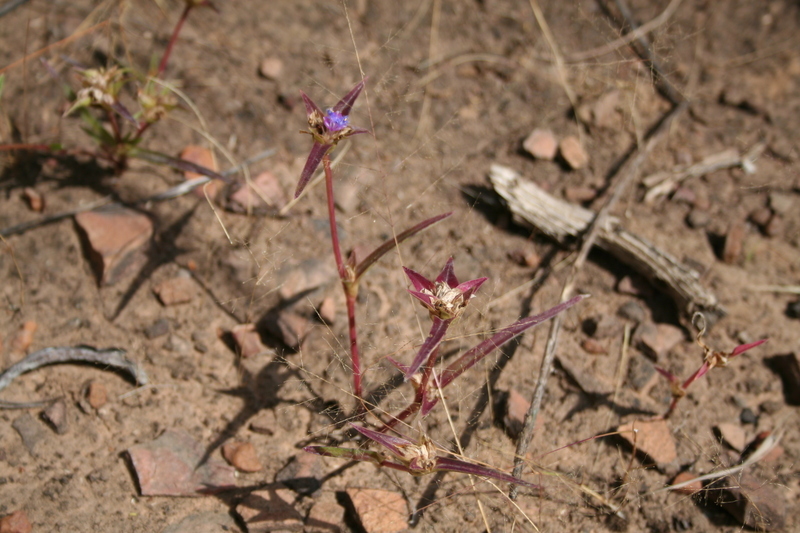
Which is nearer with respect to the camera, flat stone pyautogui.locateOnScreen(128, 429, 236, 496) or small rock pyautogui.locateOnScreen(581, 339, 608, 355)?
flat stone pyautogui.locateOnScreen(128, 429, 236, 496)

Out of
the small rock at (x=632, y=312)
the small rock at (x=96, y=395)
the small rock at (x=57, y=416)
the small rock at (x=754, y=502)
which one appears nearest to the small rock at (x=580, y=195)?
the small rock at (x=632, y=312)

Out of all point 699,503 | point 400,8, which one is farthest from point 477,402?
point 400,8

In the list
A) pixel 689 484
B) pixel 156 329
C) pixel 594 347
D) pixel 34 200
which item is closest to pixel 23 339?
pixel 156 329

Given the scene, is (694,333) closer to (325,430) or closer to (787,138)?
(787,138)

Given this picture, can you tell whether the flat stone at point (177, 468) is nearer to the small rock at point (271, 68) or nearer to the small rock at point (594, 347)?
the small rock at point (594, 347)

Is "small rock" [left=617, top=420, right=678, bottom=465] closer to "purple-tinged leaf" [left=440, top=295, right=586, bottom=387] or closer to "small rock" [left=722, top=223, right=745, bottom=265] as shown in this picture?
"purple-tinged leaf" [left=440, top=295, right=586, bottom=387]

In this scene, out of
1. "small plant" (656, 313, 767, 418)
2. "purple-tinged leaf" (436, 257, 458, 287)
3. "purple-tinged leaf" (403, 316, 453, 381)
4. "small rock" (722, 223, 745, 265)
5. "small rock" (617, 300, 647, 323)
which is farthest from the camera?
"small rock" (722, 223, 745, 265)

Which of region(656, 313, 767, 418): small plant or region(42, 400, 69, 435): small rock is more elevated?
region(656, 313, 767, 418): small plant

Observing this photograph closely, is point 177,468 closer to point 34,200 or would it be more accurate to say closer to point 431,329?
point 431,329

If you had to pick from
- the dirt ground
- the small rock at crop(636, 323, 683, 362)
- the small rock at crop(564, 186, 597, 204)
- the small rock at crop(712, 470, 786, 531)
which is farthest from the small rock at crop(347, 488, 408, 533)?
the small rock at crop(564, 186, 597, 204)
